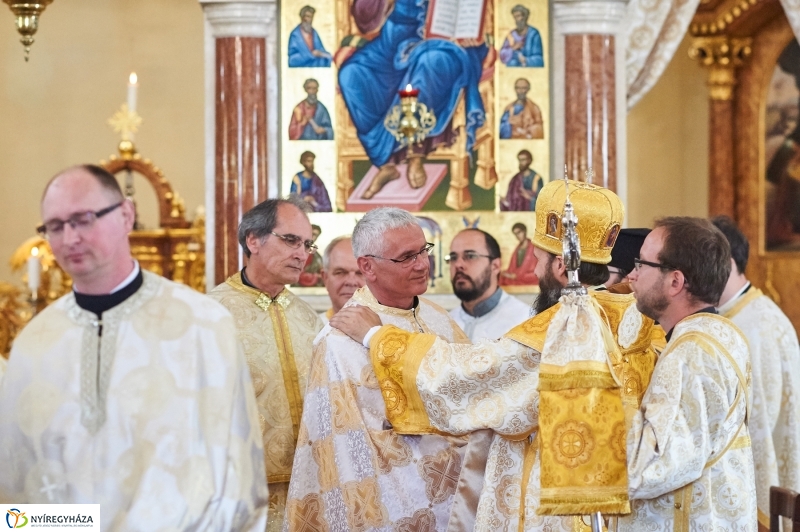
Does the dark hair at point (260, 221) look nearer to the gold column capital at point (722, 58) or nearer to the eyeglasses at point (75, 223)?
the eyeglasses at point (75, 223)

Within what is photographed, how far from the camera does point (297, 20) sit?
7242 mm

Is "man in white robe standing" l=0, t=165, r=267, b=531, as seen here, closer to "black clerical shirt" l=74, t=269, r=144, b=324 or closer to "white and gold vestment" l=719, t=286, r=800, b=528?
"black clerical shirt" l=74, t=269, r=144, b=324

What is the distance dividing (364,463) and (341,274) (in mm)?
1966

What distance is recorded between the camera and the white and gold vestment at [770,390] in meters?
5.86

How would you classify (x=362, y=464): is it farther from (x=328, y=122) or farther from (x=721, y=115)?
(x=721, y=115)

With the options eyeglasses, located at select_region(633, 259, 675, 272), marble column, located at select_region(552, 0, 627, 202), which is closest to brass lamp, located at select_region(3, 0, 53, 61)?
marble column, located at select_region(552, 0, 627, 202)

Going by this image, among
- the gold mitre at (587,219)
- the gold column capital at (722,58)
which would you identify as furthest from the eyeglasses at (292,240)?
the gold column capital at (722,58)

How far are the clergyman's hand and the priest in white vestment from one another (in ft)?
8.20

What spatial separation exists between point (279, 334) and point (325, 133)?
285 cm

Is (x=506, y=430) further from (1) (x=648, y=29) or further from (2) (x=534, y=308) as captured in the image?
(1) (x=648, y=29)

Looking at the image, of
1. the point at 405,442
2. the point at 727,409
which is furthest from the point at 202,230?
the point at 727,409

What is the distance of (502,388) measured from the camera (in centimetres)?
384

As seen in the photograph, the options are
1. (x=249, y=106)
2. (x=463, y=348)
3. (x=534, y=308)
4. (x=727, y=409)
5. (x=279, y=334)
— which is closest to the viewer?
(x=727, y=409)

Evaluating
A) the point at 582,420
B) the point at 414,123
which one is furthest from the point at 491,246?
the point at 582,420
